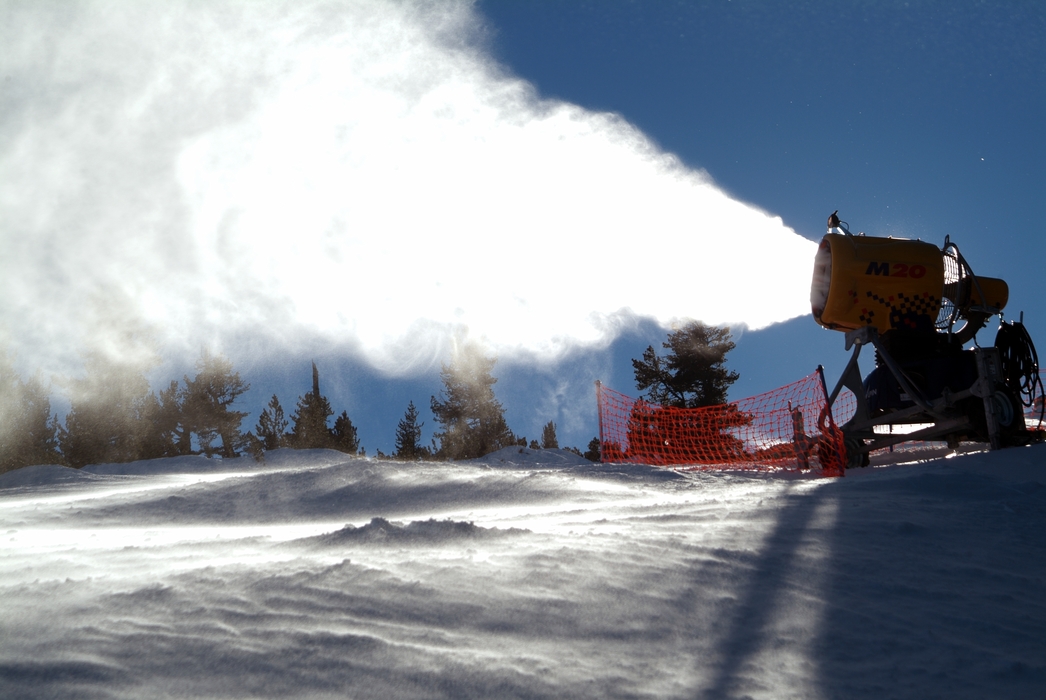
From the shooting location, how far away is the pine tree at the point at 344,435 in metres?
25.6

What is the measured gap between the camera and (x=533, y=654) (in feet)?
6.63

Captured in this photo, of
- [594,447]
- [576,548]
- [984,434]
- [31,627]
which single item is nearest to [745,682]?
[576,548]

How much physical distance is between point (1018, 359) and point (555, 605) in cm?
797

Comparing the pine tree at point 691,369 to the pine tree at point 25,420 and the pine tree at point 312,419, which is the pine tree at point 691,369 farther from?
the pine tree at point 25,420

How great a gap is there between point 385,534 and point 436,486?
89.2 inches

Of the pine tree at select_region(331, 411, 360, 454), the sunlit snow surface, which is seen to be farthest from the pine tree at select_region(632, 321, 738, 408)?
the sunlit snow surface

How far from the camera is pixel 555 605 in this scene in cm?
236

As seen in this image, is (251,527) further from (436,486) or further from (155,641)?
(155,641)

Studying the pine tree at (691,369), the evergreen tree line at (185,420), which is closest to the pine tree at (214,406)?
the evergreen tree line at (185,420)

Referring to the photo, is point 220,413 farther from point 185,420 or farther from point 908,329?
point 908,329

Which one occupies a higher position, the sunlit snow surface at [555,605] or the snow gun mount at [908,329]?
the snow gun mount at [908,329]

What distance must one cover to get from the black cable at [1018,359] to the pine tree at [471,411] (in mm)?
22624

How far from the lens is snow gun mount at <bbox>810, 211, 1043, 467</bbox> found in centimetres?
741

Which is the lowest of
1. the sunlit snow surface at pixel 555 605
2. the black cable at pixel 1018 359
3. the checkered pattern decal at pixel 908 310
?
the sunlit snow surface at pixel 555 605
